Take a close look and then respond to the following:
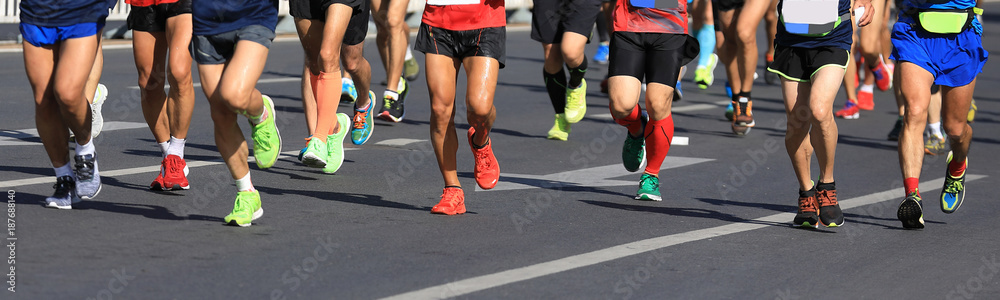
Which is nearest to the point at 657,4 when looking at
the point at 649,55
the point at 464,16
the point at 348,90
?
the point at 649,55

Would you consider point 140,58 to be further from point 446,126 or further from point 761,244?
point 761,244

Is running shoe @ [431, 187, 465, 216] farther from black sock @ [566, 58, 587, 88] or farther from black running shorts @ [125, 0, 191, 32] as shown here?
black sock @ [566, 58, 587, 88]

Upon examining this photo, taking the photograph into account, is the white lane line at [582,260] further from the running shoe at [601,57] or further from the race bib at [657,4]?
the running shoe at [601,57]

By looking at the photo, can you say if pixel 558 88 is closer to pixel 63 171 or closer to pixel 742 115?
pixel 742 115

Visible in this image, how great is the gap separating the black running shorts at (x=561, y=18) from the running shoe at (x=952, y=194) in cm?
303

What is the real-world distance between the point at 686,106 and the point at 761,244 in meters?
7.81

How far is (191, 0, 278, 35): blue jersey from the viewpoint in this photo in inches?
250

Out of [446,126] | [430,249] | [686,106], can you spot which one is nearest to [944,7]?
[446,126]

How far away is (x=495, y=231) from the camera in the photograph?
6773 mm

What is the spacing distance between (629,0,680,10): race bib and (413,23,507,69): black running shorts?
1.21 m

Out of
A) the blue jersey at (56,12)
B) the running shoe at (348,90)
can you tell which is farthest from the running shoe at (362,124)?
the blue jersey at (56,12)

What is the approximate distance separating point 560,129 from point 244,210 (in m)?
5.04

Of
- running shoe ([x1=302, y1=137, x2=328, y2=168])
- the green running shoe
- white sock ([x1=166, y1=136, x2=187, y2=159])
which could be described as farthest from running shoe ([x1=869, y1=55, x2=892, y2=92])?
white sock ([x1=166, y1=136, x2=187, y2=159])

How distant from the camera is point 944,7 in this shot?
753 cm
